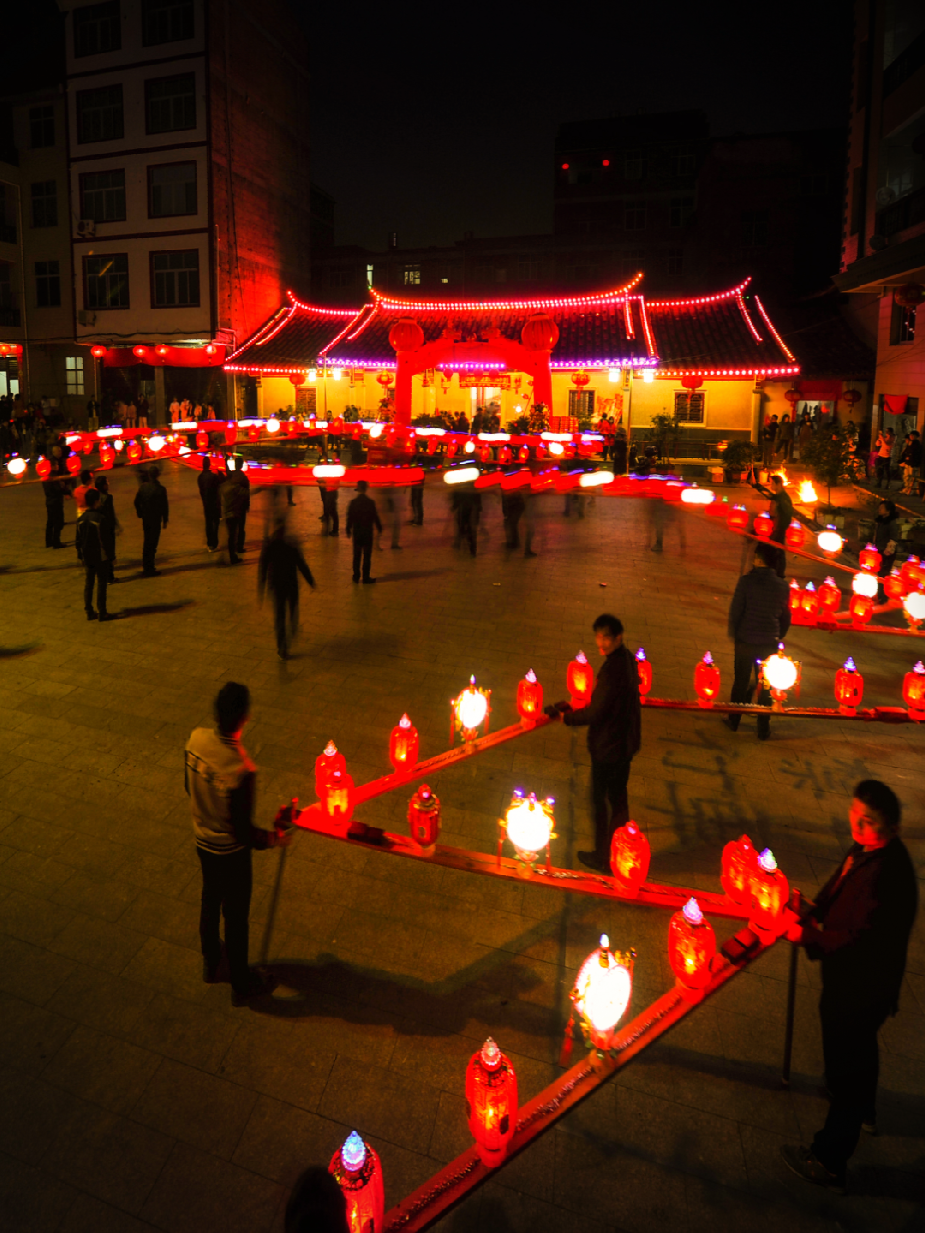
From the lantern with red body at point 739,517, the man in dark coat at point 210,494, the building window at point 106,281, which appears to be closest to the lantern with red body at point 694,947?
the lantern with red body at point 739,517

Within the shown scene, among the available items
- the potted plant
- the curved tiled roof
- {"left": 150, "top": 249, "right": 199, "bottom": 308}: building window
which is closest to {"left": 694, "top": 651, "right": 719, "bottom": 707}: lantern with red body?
the potted plant

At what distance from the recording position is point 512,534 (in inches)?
575

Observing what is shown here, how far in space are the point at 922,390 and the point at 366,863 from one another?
65.0 feet

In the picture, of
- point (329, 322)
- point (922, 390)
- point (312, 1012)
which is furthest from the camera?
point (329, 322)

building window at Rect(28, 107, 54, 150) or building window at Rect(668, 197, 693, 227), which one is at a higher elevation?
building window at Rect(28, 107, 54, 150)

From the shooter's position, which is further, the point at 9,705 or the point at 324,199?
the point at 324,199

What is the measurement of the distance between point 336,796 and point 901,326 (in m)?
22.8

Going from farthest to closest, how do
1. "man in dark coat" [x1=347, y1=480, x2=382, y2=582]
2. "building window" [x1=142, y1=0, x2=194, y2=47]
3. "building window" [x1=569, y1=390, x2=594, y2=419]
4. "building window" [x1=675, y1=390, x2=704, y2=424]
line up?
1. "building window" [x1=142, y1=0, x2=194, y2=47]
2. "building window" [x1=569, y1=390, x2=594, y2=419]
3. "building window" [x1=675, y1=390, x2=704, y2=424]
4. "man in dark coat" [x1=347, y1=480, x2=382, y2=582]

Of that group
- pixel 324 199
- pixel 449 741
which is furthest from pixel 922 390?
pixel 324 199

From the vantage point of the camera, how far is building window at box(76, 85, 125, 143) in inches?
1174

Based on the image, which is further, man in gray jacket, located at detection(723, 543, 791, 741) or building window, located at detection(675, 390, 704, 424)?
building window, located at detection(675, 390, 704, 424)

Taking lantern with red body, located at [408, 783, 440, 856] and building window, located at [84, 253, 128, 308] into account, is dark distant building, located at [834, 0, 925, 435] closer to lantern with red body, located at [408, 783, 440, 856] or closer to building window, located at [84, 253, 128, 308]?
lantern with red body, located at [408, 783, 440, 856]

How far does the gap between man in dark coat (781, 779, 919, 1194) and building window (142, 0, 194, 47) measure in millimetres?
34651

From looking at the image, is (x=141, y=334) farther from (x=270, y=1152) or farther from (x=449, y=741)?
(x=270, y=1152)
